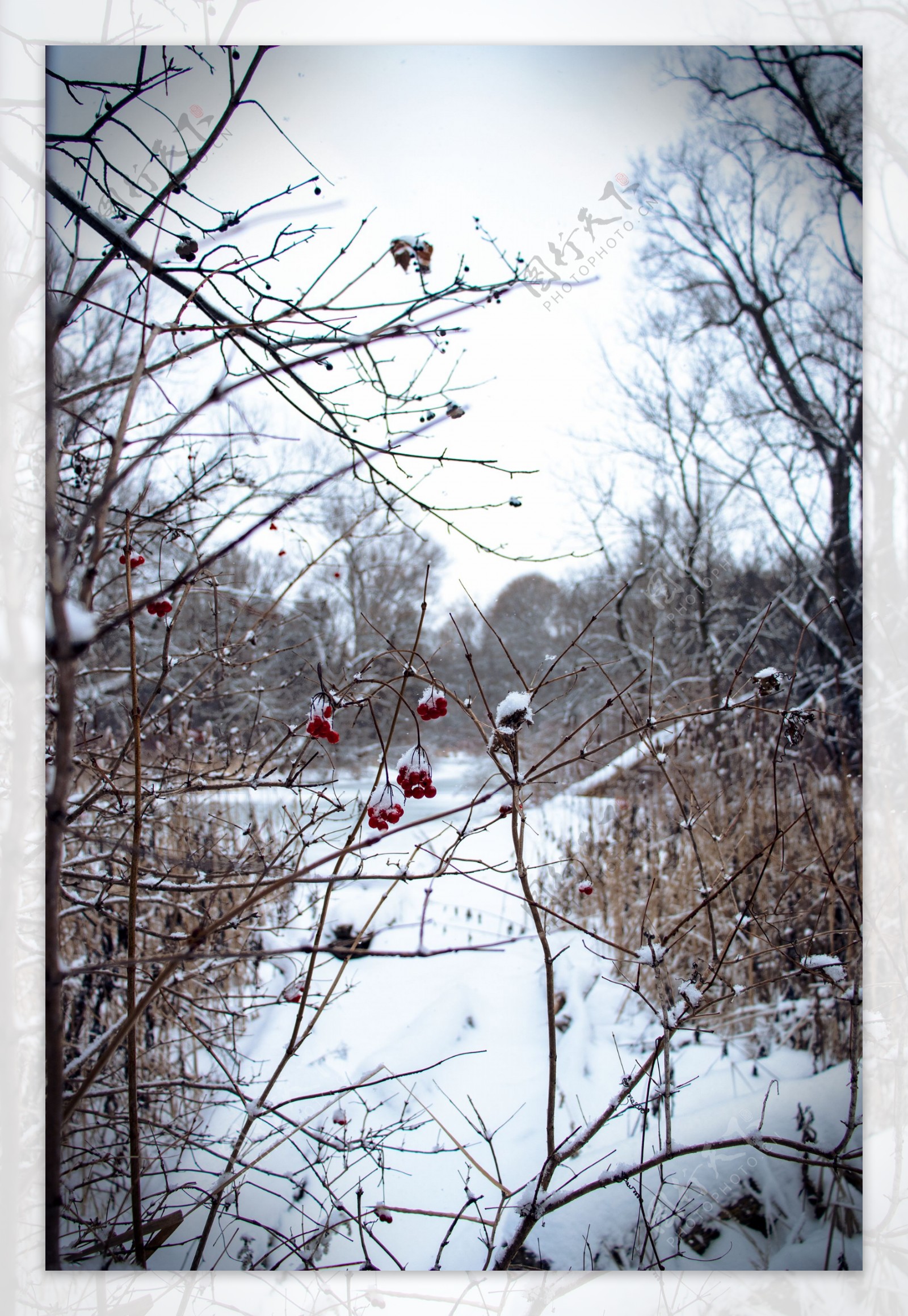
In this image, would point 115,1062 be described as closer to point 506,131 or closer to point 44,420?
point 44,420

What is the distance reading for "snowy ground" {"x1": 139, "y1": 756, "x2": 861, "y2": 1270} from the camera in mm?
1087

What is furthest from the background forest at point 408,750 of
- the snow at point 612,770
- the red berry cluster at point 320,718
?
the snow at point 612,770

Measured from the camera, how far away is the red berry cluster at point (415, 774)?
85 cm

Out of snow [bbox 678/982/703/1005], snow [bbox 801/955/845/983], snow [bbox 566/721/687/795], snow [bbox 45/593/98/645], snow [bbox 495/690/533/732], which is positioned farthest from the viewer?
snow [bbox 566/721/687/795]

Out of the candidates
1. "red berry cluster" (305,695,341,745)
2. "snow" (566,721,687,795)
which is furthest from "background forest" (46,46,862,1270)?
"snow" (566,721,687,795)

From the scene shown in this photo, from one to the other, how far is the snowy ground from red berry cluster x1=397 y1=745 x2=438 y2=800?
7 cm

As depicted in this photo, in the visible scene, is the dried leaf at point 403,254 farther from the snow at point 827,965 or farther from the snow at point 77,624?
the snow at point 827,965

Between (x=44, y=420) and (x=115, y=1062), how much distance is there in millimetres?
1148

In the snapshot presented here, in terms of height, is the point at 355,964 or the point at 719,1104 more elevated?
the point at 355,964

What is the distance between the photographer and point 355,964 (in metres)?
1.57

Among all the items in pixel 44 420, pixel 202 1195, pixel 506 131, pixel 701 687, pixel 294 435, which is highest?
pixel 506 131

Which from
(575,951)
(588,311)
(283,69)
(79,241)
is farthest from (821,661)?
(79,241)

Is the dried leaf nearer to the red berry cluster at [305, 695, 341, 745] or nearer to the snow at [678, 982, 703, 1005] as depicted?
the red berry cluster at [305, 695, 341, 745]

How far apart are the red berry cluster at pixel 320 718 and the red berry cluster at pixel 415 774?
106 millimetres
